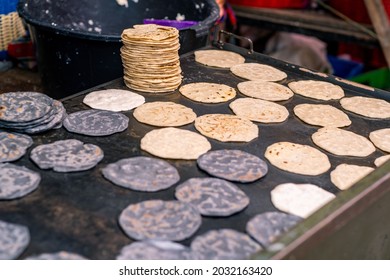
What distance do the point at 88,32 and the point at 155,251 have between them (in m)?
1.45

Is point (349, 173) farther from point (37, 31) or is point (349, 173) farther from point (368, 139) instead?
point (37, 31)

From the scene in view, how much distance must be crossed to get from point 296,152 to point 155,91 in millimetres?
804

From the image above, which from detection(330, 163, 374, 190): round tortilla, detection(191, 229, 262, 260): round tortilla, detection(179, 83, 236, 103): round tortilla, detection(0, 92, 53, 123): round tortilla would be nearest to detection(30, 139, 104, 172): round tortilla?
detection(0, 92, 53, 123): round tortilla

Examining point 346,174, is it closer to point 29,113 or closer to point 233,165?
point 233,165

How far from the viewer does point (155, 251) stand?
1554 mm

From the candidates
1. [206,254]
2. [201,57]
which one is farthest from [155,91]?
[206,254]

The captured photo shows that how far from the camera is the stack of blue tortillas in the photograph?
2111 millimetres

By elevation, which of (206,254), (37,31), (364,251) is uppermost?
(37,31)

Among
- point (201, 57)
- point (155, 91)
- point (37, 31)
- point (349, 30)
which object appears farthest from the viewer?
point (349, 30)

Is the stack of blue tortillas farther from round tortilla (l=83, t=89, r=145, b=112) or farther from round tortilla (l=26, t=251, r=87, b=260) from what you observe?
round tortilla (l=26, t=251, r=87, b=260)

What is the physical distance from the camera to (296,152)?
7.07ft

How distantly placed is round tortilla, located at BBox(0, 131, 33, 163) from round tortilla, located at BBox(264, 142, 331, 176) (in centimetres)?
96

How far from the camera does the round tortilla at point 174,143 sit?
6.78 ft

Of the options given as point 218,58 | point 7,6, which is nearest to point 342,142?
point 218,58
